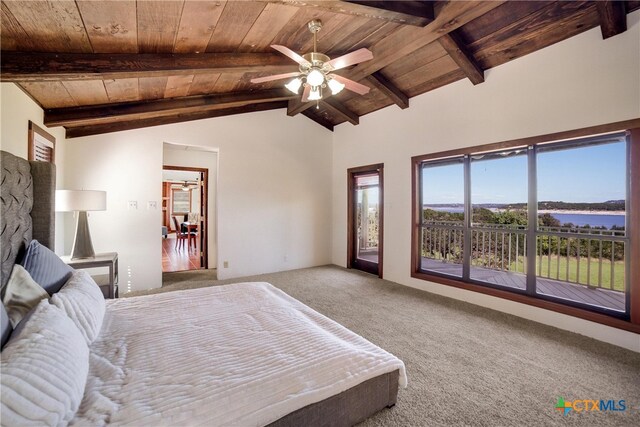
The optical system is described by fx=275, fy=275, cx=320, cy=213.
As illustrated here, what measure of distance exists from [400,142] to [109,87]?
3.87 m

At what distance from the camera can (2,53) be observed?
2016 millimetres

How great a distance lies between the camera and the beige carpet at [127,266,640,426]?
1668mm

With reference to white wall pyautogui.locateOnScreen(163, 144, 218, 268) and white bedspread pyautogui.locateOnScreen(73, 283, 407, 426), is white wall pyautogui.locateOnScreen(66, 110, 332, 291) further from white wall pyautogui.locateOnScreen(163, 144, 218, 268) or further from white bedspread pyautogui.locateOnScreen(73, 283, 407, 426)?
white bedspread pyautogui.locateOnScreen(73, 283, 407, 426)

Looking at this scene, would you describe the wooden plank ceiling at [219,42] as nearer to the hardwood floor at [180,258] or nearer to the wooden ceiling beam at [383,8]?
the wooden ceiling beam at [383,8]

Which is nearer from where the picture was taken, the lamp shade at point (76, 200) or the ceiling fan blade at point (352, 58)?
the ceiling fan blade at point (352, 58)

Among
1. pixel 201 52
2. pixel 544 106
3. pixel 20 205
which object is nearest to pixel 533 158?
pixel 544 106

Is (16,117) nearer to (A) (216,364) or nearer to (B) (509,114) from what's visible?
(A) (216,364)

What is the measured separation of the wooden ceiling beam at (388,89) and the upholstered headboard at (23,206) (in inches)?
147

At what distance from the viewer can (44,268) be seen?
1780mm

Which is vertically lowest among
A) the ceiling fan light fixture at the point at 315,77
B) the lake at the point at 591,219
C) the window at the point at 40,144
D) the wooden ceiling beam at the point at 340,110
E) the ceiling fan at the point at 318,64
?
the lake at the point at 591,219

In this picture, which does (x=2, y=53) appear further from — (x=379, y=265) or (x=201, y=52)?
(x=379, y=265)

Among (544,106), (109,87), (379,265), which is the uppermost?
(109,87)

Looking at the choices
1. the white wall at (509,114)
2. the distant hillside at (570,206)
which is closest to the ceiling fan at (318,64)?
the white wall at (509,114)

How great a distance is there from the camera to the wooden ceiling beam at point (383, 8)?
2.07 m
